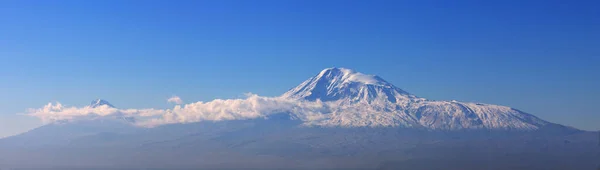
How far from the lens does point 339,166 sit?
181000 millimetres

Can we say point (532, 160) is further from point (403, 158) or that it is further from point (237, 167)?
point (237, 167)

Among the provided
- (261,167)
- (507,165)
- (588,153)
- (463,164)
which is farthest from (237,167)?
(588,153)

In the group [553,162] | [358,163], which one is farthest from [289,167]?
[553,162]

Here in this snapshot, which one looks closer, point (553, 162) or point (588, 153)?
point (553, 162)

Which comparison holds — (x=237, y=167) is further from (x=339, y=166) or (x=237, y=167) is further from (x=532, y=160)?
(x=532, y=160)

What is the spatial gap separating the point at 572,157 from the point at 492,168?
Result: 41.6 meters

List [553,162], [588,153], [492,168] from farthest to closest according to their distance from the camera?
[588,153]
[553,162]
[492,168]

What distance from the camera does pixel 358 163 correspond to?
187 m

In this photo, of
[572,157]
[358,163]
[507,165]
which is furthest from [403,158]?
[572,157]

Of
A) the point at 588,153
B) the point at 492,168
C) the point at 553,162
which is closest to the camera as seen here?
the point at 492,168

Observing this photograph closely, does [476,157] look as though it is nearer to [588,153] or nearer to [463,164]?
A: [463,164]

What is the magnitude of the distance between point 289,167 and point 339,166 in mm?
16391

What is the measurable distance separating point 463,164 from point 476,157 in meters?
19.0

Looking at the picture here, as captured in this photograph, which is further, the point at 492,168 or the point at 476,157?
the point at 476,157
